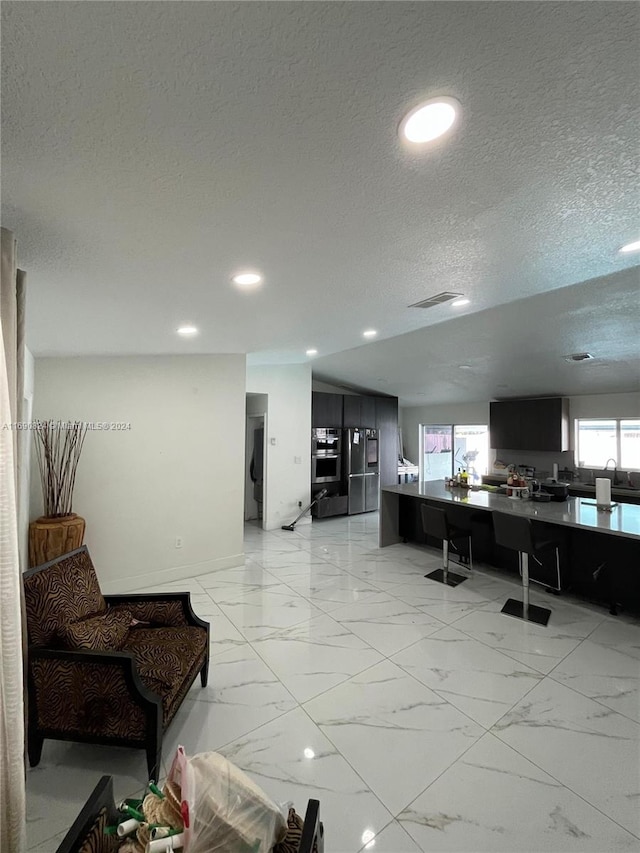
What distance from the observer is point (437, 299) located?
9.30 feet

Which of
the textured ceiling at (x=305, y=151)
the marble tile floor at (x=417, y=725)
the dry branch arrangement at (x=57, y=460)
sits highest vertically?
the textured ceiling at (x=305, y=151)

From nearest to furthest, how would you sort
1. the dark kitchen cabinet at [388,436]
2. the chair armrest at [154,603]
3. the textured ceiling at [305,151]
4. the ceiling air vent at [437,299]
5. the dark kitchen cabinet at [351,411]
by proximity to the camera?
the textured ceiling at [305,151]
the chair armrest at [154,603]
the ceiling air vent at [437,299]
the dark kitchen cabinet at [351,411]
the dark kitchen cabinet at [388,436]

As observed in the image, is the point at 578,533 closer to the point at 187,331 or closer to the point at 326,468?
the point at 187,331

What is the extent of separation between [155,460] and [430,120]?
151 inches

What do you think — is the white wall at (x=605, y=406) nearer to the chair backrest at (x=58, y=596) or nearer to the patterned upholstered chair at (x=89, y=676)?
the patterned upholstered chair at (x=89, y=676)

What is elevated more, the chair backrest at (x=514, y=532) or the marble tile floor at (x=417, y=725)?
the chair backrest at (x=514, y=532)

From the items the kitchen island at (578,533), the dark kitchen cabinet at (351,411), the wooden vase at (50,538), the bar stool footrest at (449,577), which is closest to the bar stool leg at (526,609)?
the kitchen island at (578,533)

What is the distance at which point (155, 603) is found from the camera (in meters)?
2.42

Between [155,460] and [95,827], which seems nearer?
[95,827]

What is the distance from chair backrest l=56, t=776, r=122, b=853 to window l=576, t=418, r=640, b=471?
708cm

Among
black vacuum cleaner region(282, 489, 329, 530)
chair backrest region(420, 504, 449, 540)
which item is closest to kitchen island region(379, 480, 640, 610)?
chair backrest region(420, 504, 449, 540)

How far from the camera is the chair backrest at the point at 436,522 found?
12.9ft

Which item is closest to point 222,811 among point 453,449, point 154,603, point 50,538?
point 154,603

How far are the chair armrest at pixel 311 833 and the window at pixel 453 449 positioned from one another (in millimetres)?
7256
